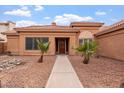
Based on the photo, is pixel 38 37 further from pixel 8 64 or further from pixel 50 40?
pixel 8 64

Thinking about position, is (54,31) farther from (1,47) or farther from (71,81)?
(71,81)

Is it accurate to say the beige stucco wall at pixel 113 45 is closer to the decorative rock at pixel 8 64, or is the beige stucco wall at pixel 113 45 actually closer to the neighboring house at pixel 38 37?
the neighboring house at pixel 38 37

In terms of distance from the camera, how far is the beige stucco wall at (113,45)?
19.1 meters

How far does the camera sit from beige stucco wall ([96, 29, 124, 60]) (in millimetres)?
19109

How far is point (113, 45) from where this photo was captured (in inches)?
848

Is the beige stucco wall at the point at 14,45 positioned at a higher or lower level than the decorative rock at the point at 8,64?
higher

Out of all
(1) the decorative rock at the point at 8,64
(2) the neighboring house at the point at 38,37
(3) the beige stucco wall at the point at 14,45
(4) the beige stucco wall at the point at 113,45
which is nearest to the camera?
(1) the decorative rock at the point at 8,64

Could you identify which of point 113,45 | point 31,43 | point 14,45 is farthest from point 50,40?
point 113,45

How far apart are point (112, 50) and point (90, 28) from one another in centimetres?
1005

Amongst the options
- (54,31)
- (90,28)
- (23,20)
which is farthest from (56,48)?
(23,20)

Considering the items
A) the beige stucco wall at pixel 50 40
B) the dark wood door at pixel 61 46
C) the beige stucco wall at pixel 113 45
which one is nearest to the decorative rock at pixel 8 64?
the beige stucco wall at pixel 113 45

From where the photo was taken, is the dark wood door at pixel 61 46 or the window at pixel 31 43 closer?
the window at pixel 31 43

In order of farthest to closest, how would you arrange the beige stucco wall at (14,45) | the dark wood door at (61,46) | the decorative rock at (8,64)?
the dark wood door at (61,46) → the beige stucco wall at (14,45) → the decorative rock at (8,64)

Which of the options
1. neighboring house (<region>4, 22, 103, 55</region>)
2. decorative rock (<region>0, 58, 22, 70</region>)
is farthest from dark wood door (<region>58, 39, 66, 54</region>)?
decorative rock (<region>0, 58, 22, 70</region>)
